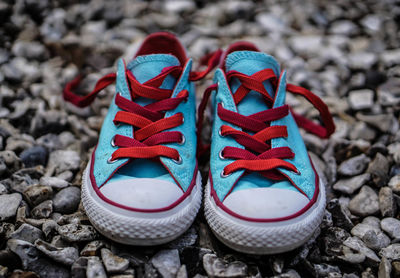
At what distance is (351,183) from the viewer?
207 cm

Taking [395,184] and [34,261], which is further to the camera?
[395,184]

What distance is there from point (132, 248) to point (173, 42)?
48.3 inches

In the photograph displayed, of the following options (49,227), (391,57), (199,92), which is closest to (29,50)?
(199,92)

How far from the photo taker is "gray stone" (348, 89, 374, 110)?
2.64m

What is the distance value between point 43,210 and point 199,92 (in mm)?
1382

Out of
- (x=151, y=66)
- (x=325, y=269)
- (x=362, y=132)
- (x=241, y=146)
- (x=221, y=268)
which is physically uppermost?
(x=151, y=66)

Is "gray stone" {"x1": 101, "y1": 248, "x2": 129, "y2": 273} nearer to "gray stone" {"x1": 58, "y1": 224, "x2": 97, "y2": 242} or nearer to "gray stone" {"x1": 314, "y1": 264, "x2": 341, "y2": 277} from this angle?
"gray stone" {"x1": 58, "y1": 224, "x2": 97, "y2": 242}

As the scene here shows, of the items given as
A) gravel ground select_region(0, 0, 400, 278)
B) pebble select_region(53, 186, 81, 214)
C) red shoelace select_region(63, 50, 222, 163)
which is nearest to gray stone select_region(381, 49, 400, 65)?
gravel ground select_region(0, 0, 400, 278)

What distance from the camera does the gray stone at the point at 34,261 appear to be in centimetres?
154

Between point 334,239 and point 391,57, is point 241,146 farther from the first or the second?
point 391,57

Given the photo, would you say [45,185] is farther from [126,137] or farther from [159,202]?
[159,202]

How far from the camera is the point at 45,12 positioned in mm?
3352

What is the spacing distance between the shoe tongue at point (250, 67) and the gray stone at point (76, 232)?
35.7 inches

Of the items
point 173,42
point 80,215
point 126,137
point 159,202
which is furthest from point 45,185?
point 173,42
